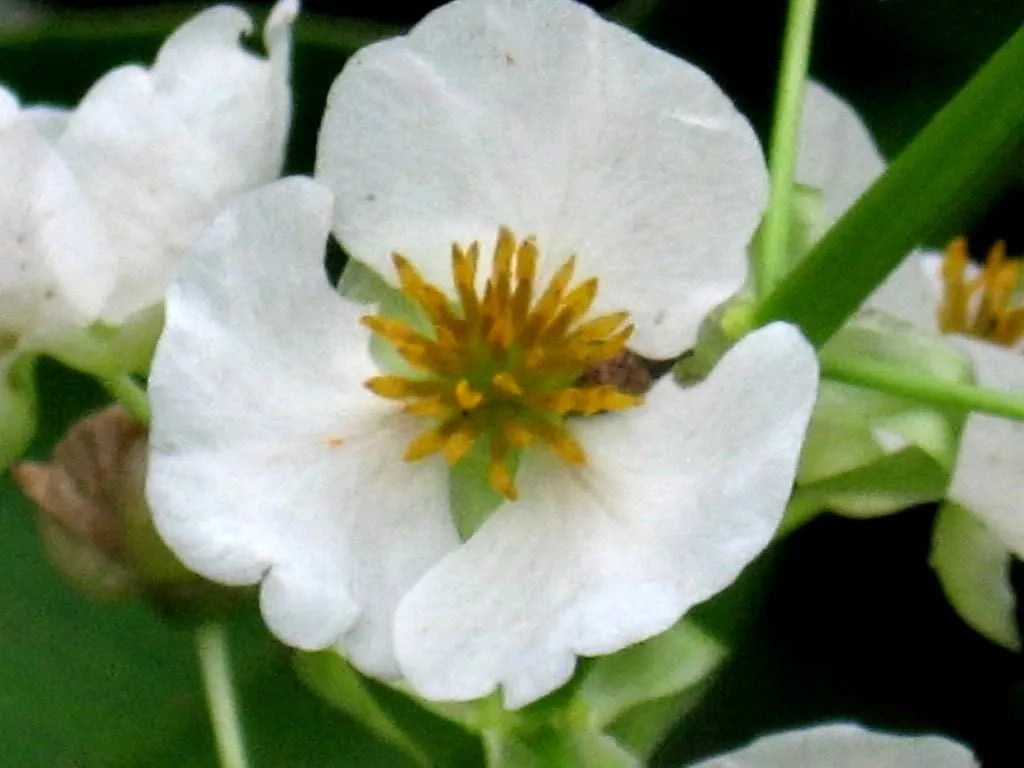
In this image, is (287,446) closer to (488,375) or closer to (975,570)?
(488,375)

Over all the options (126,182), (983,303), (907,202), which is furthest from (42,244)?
(983,303)

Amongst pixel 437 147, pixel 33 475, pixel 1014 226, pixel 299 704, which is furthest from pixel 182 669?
pixel 1014 226

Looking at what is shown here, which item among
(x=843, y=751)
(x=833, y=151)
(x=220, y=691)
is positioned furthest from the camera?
(x=833, y=151)

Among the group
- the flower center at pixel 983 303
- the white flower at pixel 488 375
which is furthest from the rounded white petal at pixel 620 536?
the flower center at pixel 983 303

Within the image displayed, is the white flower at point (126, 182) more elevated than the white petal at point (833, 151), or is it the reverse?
the white flower at point (126, 182)

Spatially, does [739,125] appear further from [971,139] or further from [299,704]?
[299,704]

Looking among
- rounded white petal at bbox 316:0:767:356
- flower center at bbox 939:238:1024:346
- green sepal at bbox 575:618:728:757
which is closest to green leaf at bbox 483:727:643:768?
green sepal at bbox 575:618:728:757

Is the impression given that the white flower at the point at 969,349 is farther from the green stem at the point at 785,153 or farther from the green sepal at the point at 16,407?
the green sepal at the point at 16,407
